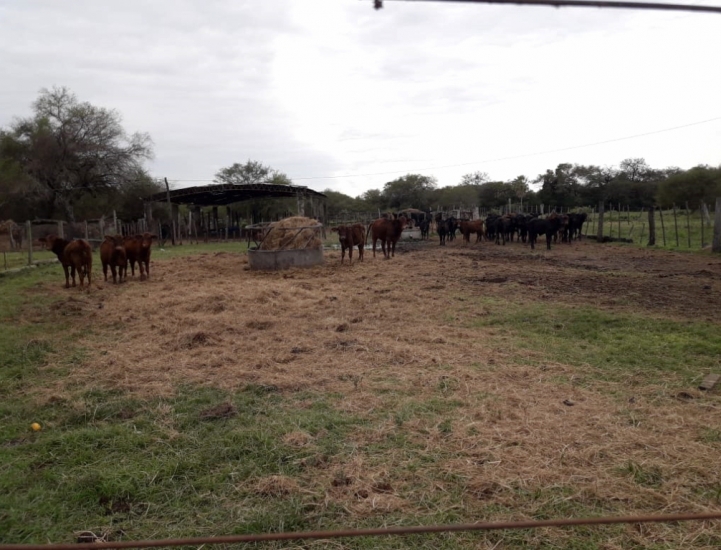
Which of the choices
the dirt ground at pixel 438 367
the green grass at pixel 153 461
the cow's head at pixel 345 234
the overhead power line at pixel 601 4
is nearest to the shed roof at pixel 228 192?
the cow's head at pixel 345 234

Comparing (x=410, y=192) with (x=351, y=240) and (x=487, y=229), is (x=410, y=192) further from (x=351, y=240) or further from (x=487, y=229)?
(x=351, y=240)

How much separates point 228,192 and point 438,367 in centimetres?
2911

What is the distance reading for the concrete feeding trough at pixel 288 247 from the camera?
1612 centimetres

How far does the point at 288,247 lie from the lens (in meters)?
17.0

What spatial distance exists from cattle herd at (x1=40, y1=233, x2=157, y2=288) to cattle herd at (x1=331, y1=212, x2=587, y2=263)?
6157 mm

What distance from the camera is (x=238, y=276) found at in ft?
47.1

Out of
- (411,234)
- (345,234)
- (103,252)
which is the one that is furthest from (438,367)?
(411,234)

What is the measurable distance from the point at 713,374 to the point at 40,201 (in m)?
38.3

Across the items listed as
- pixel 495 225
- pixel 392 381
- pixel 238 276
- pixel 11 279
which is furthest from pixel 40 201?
pixel 392 381

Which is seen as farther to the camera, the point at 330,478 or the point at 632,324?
the point at 632,324

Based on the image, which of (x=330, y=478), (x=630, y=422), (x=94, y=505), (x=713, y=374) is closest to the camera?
(x=94, y=505)

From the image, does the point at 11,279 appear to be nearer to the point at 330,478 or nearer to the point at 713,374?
the point at 330,478

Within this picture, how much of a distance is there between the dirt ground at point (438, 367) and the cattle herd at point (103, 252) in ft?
2.17

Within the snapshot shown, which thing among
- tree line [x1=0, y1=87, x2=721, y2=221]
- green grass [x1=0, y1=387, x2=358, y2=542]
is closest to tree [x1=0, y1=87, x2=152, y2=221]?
tree line [x1=0, y1=87, x2=721, y2=221]
